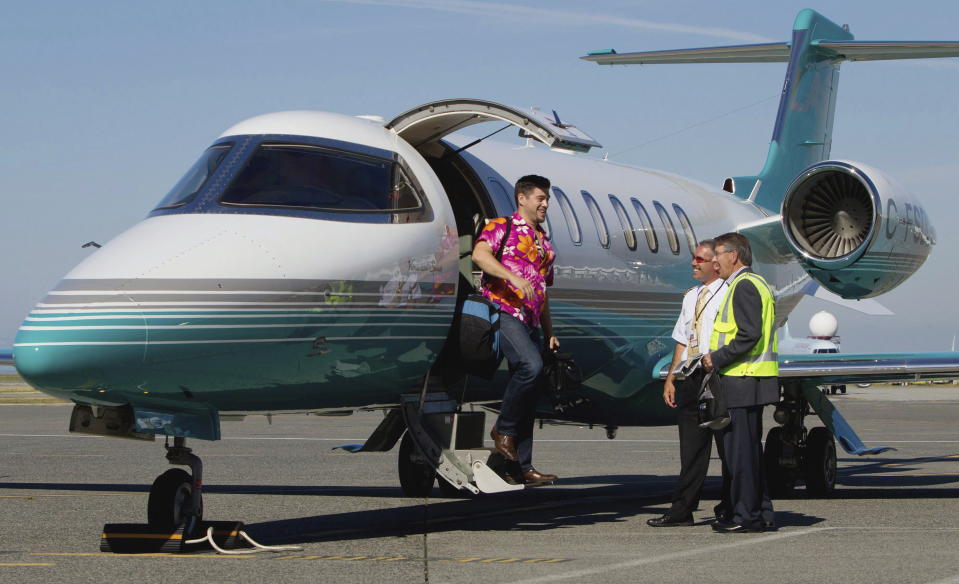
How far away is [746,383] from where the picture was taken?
966 centimetres

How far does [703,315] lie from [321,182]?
10.3 ft

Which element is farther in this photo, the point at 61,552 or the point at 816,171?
the point at 816,171

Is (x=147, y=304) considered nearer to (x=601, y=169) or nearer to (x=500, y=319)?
(x=500, y=319)

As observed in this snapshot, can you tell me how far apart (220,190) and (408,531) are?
9.25 feet

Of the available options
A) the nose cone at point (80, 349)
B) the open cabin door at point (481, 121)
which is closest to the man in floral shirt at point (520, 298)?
the open cabin door at point (481, 121)

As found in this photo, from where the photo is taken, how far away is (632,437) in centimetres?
2378

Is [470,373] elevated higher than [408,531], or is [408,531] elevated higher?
[470,373]

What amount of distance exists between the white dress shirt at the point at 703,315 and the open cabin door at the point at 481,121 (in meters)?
1.47

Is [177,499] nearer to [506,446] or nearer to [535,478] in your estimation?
[506,446]

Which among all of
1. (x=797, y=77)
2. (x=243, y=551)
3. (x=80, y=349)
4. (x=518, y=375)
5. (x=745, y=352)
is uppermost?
(x=797, y=77)

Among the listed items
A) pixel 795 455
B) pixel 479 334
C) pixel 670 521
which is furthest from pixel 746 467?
pixel 795 455

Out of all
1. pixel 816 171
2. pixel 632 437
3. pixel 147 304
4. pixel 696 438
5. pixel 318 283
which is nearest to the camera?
pixel 147 304

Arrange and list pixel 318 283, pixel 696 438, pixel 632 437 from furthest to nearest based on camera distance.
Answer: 1. pixel 632 437
2. pixel 696 438
3. pixel 318 283

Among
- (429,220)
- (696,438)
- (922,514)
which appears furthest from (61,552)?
(922,514)
